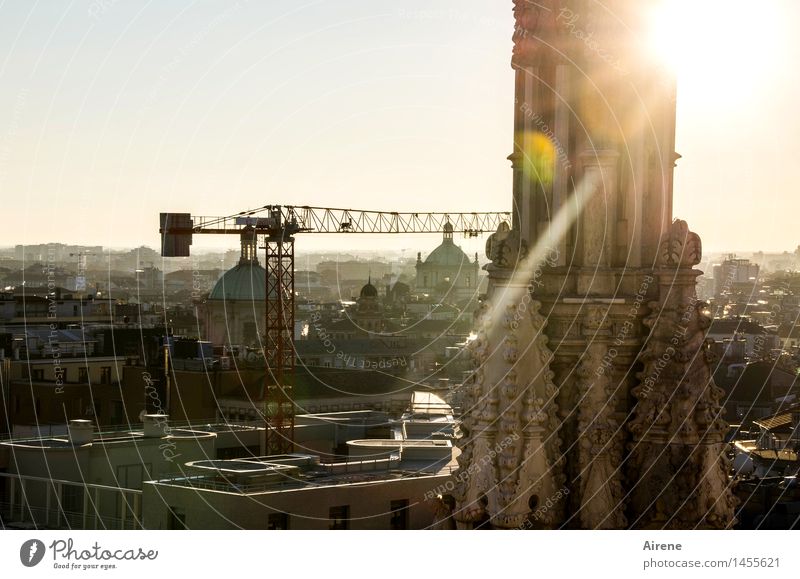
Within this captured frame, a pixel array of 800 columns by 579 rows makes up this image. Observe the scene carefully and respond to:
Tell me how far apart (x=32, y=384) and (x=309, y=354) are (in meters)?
37.6

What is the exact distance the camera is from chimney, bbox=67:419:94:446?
29.8 meters

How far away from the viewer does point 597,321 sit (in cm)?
1004

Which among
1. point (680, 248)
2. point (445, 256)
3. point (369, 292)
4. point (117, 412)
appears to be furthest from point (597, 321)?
point (445, 256)

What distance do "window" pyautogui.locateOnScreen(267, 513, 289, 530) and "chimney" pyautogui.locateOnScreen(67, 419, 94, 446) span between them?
336 inches

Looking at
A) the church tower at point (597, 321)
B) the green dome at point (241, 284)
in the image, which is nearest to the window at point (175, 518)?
the church tower at point (597, 321)

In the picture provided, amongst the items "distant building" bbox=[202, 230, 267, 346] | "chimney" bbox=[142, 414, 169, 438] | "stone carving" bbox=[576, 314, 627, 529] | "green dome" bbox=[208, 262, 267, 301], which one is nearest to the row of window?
"chimney" bbox=[142, 414, 169, 438]

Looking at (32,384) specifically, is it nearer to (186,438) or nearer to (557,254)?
(186,438)

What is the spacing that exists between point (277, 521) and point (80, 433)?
31.1ft

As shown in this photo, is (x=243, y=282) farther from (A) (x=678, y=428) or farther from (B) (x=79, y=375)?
(A) (x=678, y=428)

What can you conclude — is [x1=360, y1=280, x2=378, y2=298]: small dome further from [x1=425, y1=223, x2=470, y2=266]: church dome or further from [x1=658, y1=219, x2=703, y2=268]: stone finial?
[x1=658, y1=219, x2=703, y2=268]: stone finial

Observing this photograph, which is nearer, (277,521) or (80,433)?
(277,521)

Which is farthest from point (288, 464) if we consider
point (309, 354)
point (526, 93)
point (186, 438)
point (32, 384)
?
point (309, 354)

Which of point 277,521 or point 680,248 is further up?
point 680,248

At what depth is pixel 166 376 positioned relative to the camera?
54.3m
